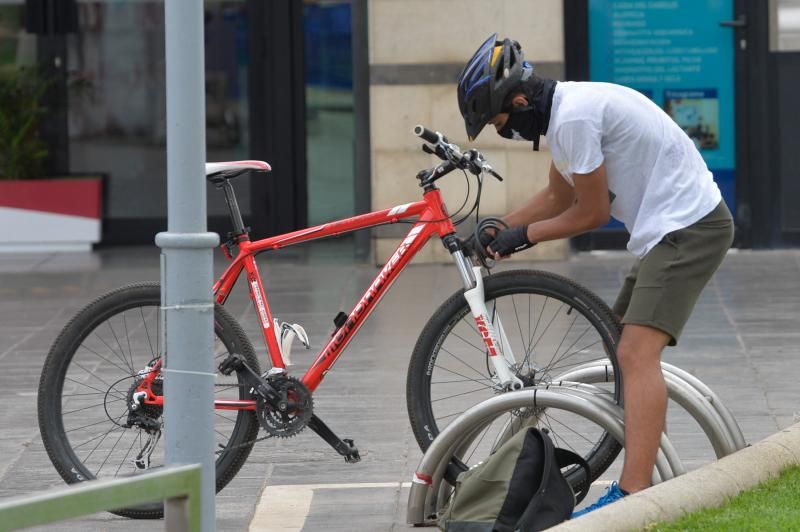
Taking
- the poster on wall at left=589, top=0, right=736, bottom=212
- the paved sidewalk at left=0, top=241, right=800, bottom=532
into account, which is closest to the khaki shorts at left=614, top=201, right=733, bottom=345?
the paved sidewalk at left=0, top=241, right=800, bottom=532

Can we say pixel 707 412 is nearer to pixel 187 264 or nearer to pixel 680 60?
pixel 187 264

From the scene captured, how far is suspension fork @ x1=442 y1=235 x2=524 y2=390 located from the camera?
16.6 feet

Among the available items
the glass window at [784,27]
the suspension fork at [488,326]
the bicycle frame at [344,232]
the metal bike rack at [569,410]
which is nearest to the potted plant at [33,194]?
the glass window at [784,27]

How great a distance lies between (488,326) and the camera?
5.07 meters

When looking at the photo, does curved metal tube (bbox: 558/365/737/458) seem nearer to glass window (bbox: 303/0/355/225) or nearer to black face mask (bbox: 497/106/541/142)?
black face mask (bbox: 497/106/541/142)

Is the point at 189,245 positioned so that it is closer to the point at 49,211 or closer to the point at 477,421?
the point at 477,421

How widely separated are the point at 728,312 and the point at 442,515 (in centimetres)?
490

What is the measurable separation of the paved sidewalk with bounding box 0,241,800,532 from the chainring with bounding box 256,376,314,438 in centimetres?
30

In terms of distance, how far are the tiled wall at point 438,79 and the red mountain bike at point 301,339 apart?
19.2ft

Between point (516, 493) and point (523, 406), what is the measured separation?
0.38 m

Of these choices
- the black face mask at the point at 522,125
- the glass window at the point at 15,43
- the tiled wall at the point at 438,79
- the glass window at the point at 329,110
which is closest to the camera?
the black face mask at the point at 522,125

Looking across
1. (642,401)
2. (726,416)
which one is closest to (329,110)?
(726,416)

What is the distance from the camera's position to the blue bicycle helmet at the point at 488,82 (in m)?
4.74

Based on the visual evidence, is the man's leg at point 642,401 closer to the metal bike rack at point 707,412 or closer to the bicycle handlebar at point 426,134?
the metal bike rack at point 707,412
